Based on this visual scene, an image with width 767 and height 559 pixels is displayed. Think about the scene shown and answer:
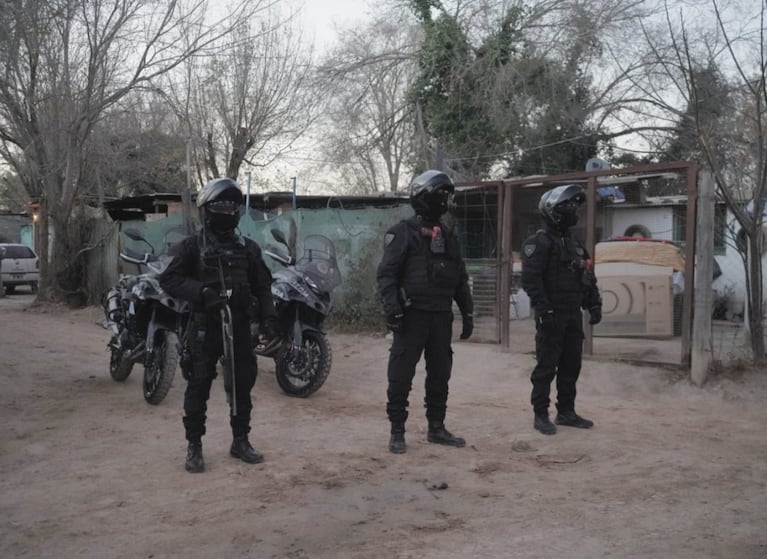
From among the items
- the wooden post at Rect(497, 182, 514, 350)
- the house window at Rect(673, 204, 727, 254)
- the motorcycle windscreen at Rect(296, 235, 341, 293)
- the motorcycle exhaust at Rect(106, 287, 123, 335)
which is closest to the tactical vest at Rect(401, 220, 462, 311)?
the motorcycle windscreen at Rect(296, 235, 341, 293)

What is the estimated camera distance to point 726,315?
12.0 meters

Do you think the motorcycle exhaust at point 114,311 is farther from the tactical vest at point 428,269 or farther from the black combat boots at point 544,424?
the black combat boots at point 544,424

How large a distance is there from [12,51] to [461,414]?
6.77m

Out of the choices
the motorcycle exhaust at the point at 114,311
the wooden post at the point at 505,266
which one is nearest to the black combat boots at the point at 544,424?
the wooden post at the point at 505,266

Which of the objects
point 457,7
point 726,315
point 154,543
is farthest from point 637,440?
point 457,7

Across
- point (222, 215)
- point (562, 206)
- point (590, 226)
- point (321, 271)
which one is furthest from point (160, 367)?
point (590, 226)

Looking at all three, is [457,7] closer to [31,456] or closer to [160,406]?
[160,406]

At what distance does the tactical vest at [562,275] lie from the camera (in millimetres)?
5383

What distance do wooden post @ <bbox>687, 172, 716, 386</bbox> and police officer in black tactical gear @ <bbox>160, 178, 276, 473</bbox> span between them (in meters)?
4.34

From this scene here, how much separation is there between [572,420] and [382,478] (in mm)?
1941

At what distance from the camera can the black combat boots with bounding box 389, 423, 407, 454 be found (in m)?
4.78

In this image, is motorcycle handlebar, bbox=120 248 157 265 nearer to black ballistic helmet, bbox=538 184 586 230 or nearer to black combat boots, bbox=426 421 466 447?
black combat boots, bbox=426 421 466 447

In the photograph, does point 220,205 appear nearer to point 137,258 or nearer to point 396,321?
point 396,321

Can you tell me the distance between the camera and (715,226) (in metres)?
7.74
